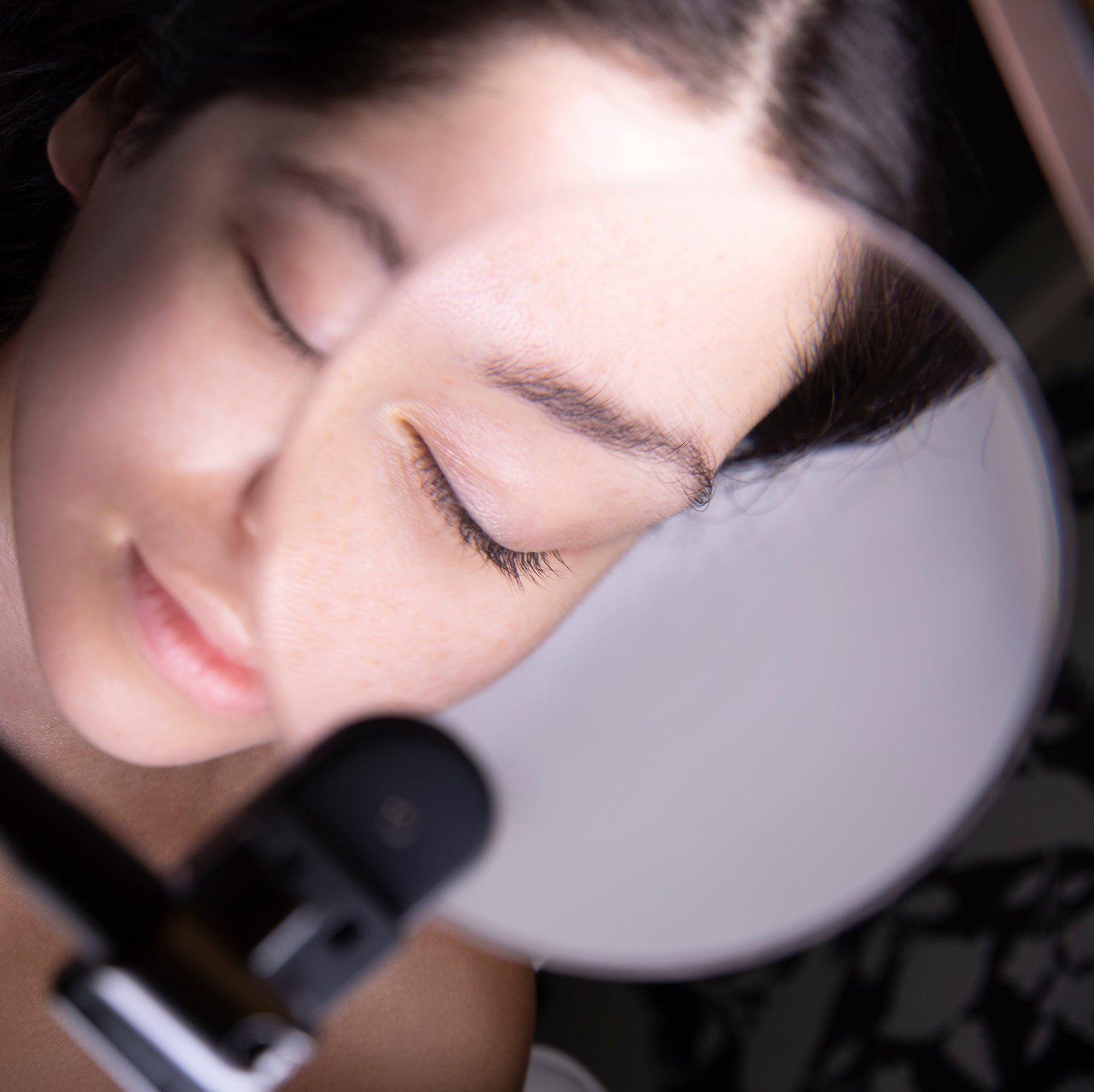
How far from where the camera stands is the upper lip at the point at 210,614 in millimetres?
361

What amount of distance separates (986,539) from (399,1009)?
61 centimetres

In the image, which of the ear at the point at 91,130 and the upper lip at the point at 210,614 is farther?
the ear at the point at 91,130

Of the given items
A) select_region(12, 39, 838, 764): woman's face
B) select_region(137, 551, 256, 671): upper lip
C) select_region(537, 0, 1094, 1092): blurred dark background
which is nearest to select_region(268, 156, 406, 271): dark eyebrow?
select_region(12, 39, 838, 764): woman's face

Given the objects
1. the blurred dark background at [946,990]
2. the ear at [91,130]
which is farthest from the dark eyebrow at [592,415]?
the blurred dark background at [946,990]

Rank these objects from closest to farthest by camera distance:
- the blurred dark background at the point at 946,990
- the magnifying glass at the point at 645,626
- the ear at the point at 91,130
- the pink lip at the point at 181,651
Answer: the magnifying glass at the point at 645,626, the pink lip at the point at 181,651, the ear at the point at 91,130, the blurred dark background at the point at 946,990

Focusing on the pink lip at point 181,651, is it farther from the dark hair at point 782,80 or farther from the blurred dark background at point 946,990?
the blurred dark background at point 946,990

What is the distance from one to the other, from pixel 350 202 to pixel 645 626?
21 centimetres

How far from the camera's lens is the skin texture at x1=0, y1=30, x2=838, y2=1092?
0.31m

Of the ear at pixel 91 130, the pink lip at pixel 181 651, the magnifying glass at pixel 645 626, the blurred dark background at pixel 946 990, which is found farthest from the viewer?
the blurred dark background at pixel 946 990

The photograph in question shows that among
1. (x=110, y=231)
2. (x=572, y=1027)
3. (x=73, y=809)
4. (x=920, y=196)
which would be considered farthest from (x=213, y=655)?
(x=572, y=1027)

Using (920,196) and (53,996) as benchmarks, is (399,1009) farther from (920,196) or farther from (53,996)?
(920,196)

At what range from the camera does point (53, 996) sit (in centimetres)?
25

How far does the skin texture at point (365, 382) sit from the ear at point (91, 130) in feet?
0.10

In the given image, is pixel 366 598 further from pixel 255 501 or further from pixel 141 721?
pixel 141 721
